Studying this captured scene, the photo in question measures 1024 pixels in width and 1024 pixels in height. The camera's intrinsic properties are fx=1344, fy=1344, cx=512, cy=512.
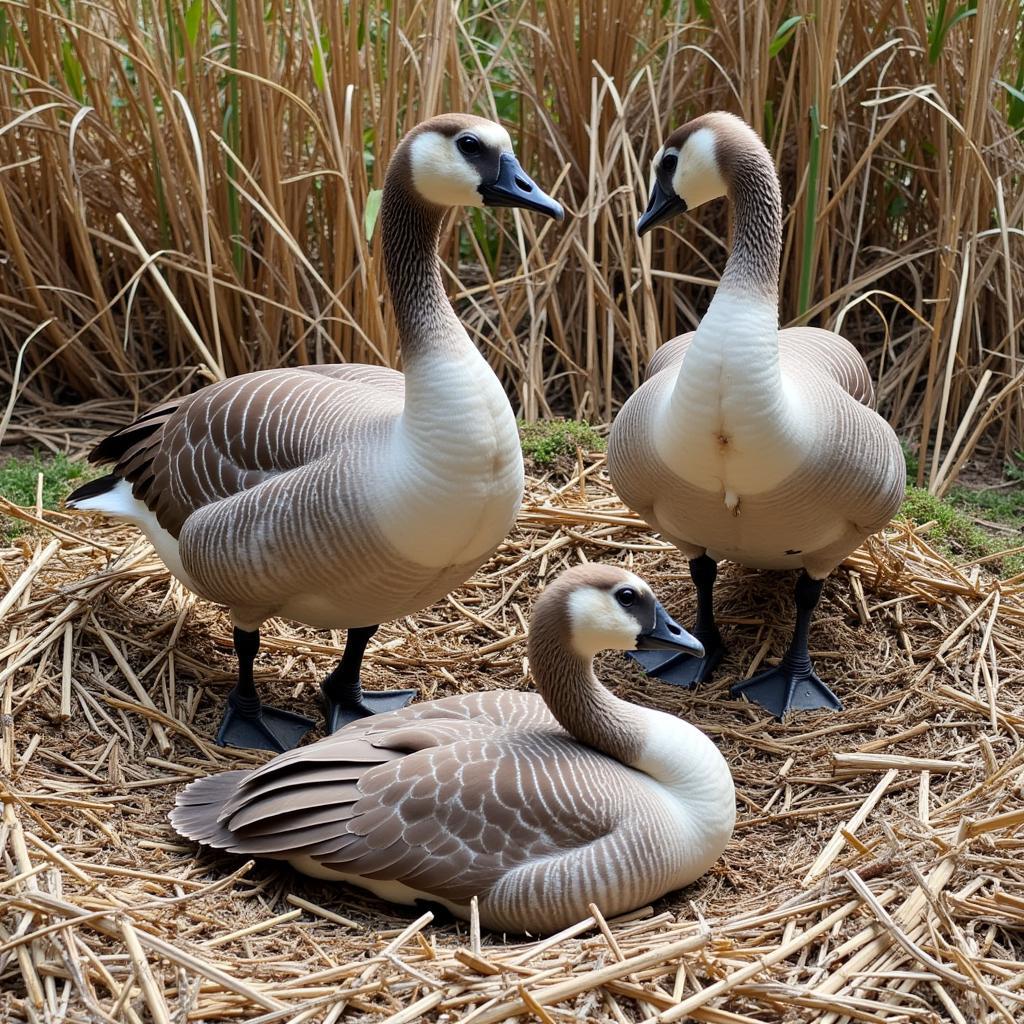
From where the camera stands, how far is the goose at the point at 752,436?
12.2ft

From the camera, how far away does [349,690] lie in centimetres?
419

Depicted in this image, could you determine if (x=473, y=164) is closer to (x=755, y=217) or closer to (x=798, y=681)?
(x=755, y=217)

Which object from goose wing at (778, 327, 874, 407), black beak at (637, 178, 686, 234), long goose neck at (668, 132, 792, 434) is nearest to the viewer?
long goose neck at (668, 132, 792, 434)

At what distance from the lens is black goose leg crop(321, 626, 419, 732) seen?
13.6 feet

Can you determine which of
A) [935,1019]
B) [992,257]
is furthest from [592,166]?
[935,1019]

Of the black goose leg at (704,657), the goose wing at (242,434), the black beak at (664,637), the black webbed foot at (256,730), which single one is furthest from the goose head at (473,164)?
the black webbed foot at (256,730)

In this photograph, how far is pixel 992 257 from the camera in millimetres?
5703

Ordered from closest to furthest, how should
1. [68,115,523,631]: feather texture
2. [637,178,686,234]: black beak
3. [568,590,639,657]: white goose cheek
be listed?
[568,590,639,657]: white goose cheek, [68,115,523,631]: feather texture, [637,178,686,234]: black beak

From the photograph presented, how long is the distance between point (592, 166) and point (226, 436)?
243cm

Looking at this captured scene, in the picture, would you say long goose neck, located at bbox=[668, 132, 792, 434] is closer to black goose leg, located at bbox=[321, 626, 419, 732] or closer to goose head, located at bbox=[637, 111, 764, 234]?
goose head, located at bbox=[637, 111, 764, 234]

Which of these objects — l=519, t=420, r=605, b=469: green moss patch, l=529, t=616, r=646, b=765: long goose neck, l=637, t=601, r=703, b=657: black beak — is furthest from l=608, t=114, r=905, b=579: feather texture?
l=519, t=420, r=605, b=469: green moss patch

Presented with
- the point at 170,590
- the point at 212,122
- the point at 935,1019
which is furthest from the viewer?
the point at 212,122

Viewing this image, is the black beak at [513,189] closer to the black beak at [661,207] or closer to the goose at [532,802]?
Answer: the black beak at [661,207]

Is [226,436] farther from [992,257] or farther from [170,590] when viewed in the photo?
[992,257]
